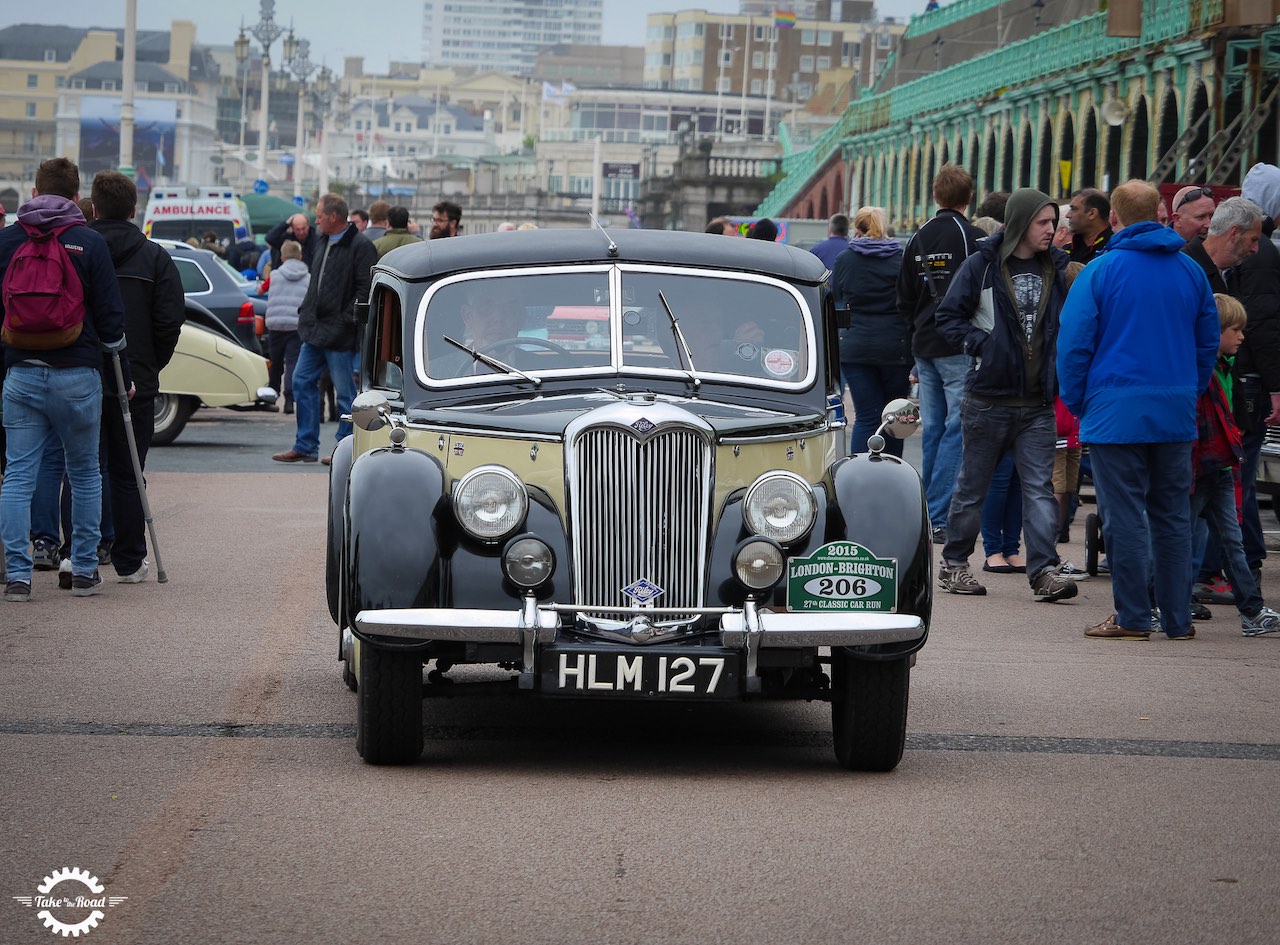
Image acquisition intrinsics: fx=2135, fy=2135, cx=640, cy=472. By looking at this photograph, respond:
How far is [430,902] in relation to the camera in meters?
5.33

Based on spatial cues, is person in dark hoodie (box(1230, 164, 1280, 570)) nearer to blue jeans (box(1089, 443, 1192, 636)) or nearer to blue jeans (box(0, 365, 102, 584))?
blue jeans (box(1089, 443, 1192, 636))

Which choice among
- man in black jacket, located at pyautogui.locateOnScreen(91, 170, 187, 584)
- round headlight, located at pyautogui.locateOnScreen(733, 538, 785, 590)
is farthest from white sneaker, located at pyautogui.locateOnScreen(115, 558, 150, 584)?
round headlight, located at pyautogui.locateOnScreen(733, 538, 785, 590)

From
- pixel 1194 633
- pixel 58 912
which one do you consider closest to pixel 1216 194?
pixel 1194 633

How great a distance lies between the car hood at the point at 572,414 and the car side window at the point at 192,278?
16.8 m

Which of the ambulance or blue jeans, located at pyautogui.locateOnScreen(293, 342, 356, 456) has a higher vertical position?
the ambulance

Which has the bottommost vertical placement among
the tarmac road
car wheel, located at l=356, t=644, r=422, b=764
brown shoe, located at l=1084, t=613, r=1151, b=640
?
the tarmac road

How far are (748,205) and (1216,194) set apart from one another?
111 meters

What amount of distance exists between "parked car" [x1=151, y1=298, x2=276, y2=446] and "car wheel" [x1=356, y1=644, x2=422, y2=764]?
39.9ft

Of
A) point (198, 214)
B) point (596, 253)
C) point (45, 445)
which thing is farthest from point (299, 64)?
point (596, 253)

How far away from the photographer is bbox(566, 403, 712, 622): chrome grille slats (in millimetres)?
7016

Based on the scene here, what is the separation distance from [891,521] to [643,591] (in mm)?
928

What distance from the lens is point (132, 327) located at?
1134cm

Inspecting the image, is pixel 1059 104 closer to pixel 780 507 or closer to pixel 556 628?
pixel 780 507

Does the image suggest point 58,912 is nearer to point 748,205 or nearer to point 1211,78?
point 1211,78
